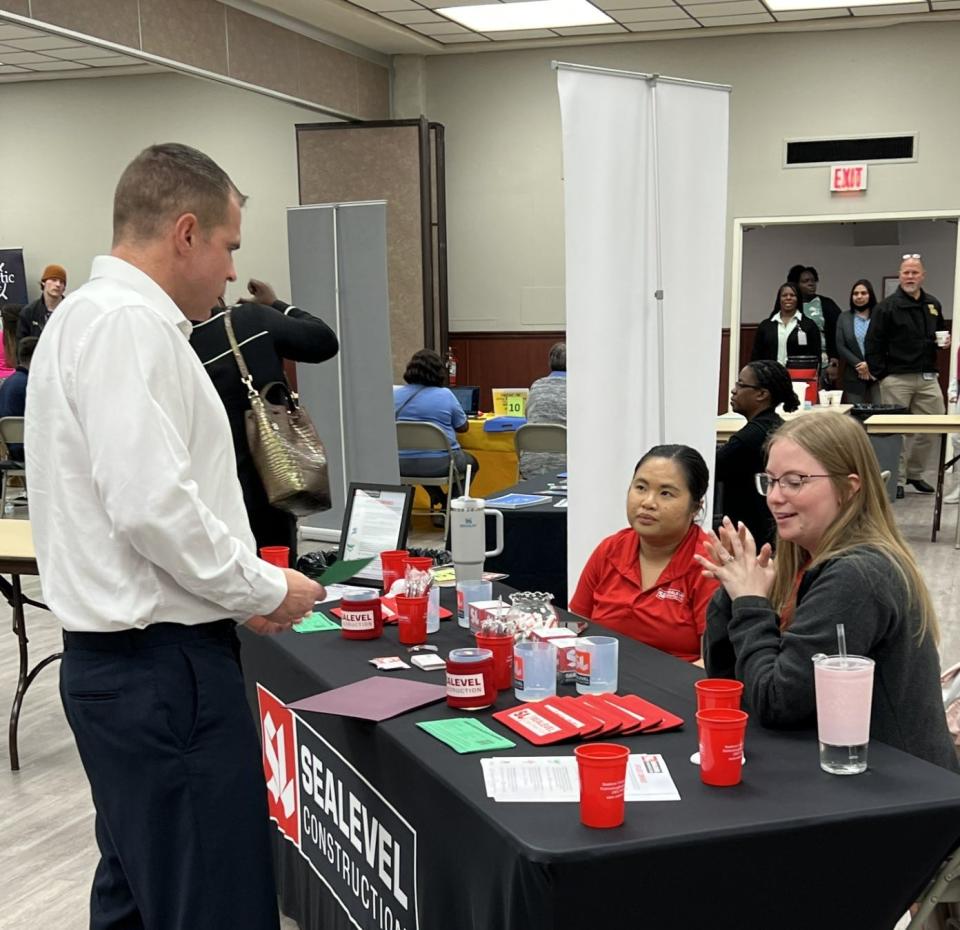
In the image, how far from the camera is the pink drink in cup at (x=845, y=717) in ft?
5.77

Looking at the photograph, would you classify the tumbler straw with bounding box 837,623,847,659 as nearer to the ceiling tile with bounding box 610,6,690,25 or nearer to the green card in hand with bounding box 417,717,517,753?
the green card in hand with bounding box 417,717,517,753

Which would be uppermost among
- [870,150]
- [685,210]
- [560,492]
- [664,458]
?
[870,150]

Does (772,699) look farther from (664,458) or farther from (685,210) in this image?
(685,210)

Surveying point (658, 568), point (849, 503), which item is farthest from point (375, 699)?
point (658, 568)

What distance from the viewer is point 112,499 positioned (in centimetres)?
168

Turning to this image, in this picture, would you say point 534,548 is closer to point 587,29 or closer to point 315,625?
point 315,625

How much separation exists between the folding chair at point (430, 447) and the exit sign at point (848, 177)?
16.5 ft

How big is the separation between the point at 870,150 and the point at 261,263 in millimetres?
5561

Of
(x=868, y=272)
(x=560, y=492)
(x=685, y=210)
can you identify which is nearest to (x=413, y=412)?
(x=560, y=492)

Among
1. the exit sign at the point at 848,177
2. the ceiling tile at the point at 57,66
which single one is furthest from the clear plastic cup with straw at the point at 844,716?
the ceiling tile at the point at 57,66

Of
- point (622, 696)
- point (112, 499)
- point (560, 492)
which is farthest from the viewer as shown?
point (560, 492)

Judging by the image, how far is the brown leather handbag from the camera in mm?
3346

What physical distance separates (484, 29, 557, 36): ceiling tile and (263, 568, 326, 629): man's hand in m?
9.03

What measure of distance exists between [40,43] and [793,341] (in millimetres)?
6581
